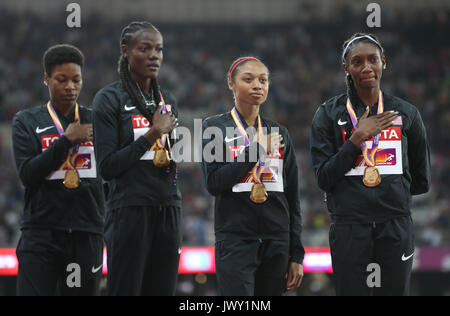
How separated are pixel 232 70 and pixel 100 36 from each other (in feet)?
55.0

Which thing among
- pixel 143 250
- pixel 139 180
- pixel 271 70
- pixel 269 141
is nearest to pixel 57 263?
pixel 143 250

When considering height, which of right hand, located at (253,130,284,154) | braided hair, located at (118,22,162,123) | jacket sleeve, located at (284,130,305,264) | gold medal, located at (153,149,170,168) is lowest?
jacket sleeve, located at (284,130,305,264)

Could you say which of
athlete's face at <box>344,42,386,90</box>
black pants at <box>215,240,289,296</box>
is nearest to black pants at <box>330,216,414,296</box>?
black pants at <box>215,240,289,296</box>

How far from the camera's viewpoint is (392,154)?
13.5ft

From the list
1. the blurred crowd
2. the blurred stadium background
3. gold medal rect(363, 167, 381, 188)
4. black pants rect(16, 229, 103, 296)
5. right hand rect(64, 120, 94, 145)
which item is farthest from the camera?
the blurred stadium background

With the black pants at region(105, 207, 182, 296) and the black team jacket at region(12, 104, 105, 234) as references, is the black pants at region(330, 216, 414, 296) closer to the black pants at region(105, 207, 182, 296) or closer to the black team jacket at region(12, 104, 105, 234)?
the black pants at region(105, 207, 182, 296)

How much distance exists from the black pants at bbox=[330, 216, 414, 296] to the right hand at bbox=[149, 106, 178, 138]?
4.24 ft

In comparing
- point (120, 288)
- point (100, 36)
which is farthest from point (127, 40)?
point (100, 36)

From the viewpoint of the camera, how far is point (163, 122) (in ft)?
13.4

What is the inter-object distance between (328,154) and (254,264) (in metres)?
0.86

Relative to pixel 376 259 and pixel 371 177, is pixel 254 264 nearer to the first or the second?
pixel 376 259

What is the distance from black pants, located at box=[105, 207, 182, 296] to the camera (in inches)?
156

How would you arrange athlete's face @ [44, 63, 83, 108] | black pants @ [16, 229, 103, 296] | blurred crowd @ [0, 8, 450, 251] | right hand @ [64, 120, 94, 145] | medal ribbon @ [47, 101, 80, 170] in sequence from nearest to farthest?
black pants @ [16, 229, 103, 296] → right hand @ [64, 120, 94, 145] → medal ribbon @ [47, 101, 80, 170] → athlete's face @ [44, 63, 83, 108] → blurred crowd @ [0, 8, 450, 251]
